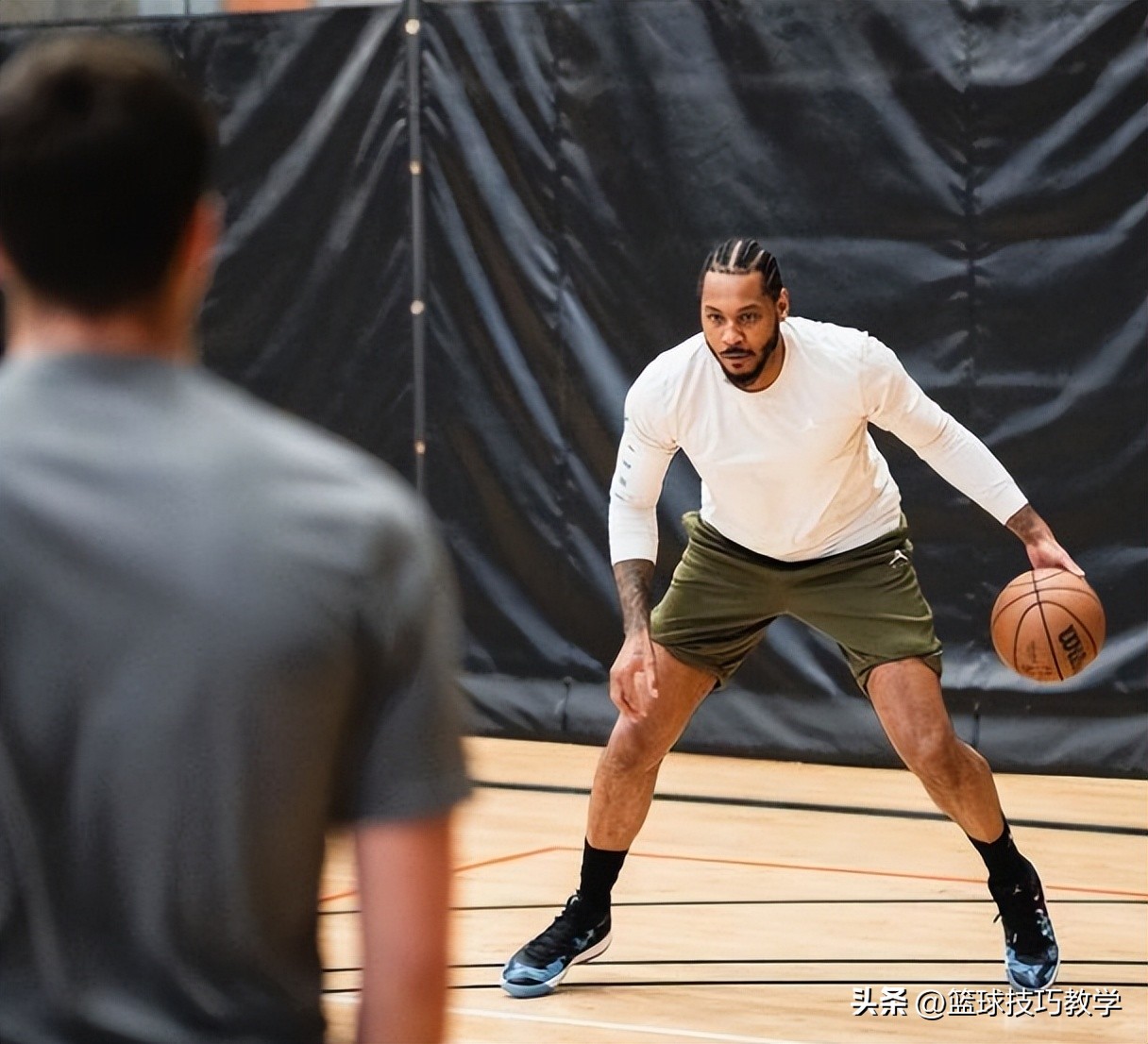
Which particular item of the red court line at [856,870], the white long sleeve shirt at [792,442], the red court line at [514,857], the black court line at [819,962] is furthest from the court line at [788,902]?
the white long sleeve shirt at [792,442]

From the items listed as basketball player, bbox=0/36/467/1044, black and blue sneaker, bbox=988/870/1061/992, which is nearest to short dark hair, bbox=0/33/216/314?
basketball player, bbox=0/36/467/1044

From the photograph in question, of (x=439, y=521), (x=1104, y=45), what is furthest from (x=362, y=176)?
(x=1104, y=45)

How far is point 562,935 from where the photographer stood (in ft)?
15.6

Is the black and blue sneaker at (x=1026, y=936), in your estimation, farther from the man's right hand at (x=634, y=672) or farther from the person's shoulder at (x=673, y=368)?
the person's shoulder at (x=673, y=368)

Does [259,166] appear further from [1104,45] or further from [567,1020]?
[567,1020]

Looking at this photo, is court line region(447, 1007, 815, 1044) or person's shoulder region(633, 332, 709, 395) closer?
court line region(447, 1007, 815, 1044)

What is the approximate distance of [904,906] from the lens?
5.55 metres

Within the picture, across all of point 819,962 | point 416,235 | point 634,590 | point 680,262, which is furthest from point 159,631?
point 416,235

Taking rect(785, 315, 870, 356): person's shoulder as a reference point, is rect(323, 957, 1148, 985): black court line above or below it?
below

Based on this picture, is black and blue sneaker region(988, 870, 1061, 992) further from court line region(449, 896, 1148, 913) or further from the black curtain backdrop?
the black curtain backdrop

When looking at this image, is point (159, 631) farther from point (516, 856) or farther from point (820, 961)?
point (516, 856)

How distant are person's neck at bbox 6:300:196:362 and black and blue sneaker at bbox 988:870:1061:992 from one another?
12.0ft

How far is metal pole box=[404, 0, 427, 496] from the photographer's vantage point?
823cm

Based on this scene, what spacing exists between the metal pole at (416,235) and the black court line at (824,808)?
1.65 metres
